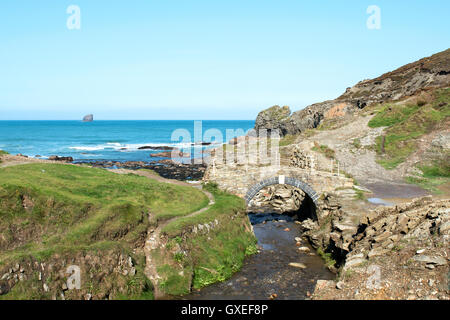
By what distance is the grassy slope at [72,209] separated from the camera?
66.0ft

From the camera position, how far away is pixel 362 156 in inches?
1761

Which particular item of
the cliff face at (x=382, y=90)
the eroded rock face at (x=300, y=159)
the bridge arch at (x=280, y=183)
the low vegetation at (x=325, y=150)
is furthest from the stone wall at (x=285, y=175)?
the cliff face at (x=382, y=90)

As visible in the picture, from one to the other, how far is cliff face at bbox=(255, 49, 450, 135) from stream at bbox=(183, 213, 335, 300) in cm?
4229

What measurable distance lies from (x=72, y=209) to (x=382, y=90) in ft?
208

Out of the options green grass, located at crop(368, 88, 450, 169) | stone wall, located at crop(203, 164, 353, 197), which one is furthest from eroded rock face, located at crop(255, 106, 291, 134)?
stone wall, located at crop(203, 164, 353, 197)

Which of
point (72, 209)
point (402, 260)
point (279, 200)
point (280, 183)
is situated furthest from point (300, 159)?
point (72, 209)

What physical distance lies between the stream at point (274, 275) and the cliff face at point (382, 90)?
4229 centimetres

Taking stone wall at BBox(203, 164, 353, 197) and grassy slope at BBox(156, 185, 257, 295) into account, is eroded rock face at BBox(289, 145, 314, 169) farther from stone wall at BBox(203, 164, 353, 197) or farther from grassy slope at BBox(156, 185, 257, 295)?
grassy slope at BBox(156, 185, 257, 295)

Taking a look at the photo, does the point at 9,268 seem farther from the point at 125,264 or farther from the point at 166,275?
the point at 166,275

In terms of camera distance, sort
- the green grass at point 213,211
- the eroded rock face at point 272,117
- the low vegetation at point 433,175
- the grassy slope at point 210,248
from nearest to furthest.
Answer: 1. the grassy slope at point 210,248
2. the green grass at point 213,211
3. the low vegetation at point 433,175
4. the eroded rock face at point 272,117

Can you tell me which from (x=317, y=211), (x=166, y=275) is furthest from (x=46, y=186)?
(x=317, y=211)

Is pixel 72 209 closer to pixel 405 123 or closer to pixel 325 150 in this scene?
pixel 325 150

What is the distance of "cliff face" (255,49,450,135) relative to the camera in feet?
206

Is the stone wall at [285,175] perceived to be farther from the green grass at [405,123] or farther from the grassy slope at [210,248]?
the green grass at [405,123]
